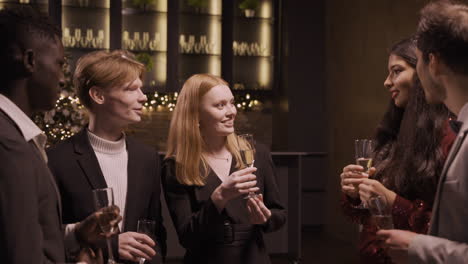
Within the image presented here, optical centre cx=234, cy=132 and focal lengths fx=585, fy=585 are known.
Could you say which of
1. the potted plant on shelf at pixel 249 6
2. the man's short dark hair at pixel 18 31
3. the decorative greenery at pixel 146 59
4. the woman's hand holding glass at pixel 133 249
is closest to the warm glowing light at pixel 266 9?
the potted plant on shelf at pixel 249 6

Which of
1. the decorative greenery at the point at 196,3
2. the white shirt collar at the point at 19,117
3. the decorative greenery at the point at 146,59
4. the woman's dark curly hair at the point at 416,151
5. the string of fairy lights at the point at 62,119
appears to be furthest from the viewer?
the decorative greenery at the point at 196,3

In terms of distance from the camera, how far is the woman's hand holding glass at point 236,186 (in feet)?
7.43

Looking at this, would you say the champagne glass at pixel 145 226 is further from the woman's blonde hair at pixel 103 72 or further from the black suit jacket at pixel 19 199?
the woman's blonde hair at pixel 103 72

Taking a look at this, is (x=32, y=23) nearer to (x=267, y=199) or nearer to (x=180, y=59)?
(x=267, y=199)

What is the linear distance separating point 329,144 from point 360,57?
4.51 ft

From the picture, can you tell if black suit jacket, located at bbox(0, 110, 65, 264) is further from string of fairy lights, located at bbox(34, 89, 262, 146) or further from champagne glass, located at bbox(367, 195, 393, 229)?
string of fairy lights, located at bbox(34, 89, 262, 146)

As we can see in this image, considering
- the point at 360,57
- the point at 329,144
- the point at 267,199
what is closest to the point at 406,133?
the point at 267,199

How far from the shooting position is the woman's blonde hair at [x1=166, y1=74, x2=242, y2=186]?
2496 millimetres

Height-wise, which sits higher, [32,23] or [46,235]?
[32,23]

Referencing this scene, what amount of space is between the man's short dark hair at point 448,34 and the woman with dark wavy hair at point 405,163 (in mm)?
460

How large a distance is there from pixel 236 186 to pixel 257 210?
0.16m

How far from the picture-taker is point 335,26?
751 cm

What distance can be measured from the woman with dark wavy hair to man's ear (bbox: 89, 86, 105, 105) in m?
1.04

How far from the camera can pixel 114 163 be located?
2363mm
